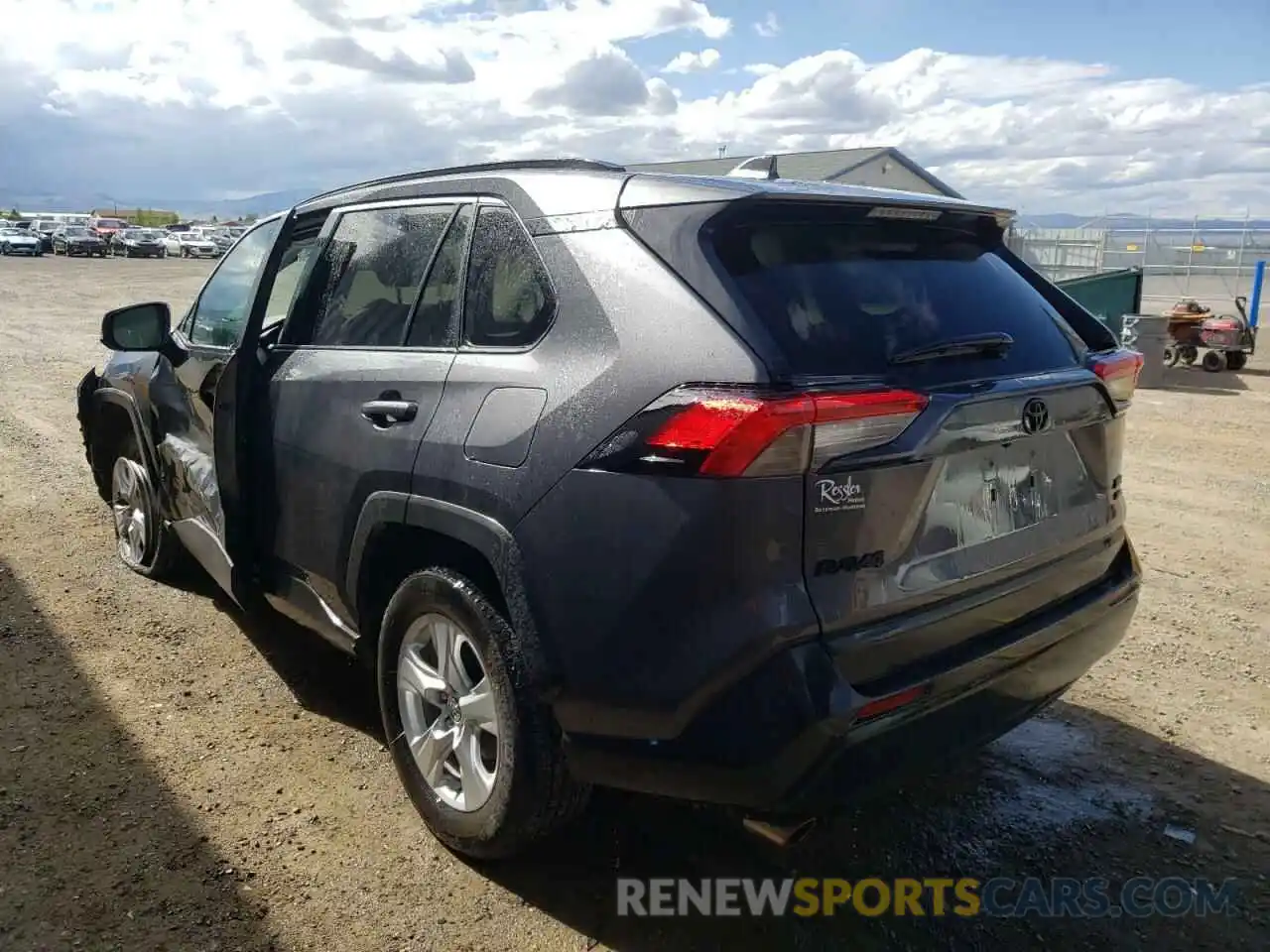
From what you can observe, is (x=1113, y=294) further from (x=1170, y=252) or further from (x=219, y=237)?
(x=219, y=237)

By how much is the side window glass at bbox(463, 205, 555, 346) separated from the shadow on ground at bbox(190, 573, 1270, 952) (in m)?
1.48

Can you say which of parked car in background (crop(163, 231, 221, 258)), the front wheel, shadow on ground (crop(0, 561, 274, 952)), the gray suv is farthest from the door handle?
parked car in background (crop(163, 231, 221, 258))

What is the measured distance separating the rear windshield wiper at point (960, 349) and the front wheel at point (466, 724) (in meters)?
1.20

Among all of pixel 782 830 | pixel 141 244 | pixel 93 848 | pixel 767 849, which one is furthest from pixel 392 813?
pixel 141 244

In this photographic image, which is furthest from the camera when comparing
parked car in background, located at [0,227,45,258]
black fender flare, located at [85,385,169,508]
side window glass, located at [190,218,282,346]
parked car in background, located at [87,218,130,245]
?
parked car in background, located at [87,218,130,245]

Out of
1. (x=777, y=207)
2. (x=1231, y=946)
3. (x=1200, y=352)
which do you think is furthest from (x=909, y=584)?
(x=1200, y=352)

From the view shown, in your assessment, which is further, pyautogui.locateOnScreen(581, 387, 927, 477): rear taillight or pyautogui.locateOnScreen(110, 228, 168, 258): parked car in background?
pyautogui.locateOnScreen(110, 228, 168, 258): parked car in background

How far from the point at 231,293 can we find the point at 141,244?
1939 inches

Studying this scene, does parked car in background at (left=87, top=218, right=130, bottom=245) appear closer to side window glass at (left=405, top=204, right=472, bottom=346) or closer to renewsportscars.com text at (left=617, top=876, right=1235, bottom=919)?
side window glass at (left=405, top=204, right=472, bottom=346)

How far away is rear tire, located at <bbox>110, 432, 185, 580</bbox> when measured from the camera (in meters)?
4.92

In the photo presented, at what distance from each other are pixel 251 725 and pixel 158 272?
36.3 meters

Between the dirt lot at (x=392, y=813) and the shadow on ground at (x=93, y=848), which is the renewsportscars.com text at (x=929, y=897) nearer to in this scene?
the dirt lot at (x=392, y=813)

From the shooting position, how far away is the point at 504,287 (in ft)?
9.12

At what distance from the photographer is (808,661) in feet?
6.93
